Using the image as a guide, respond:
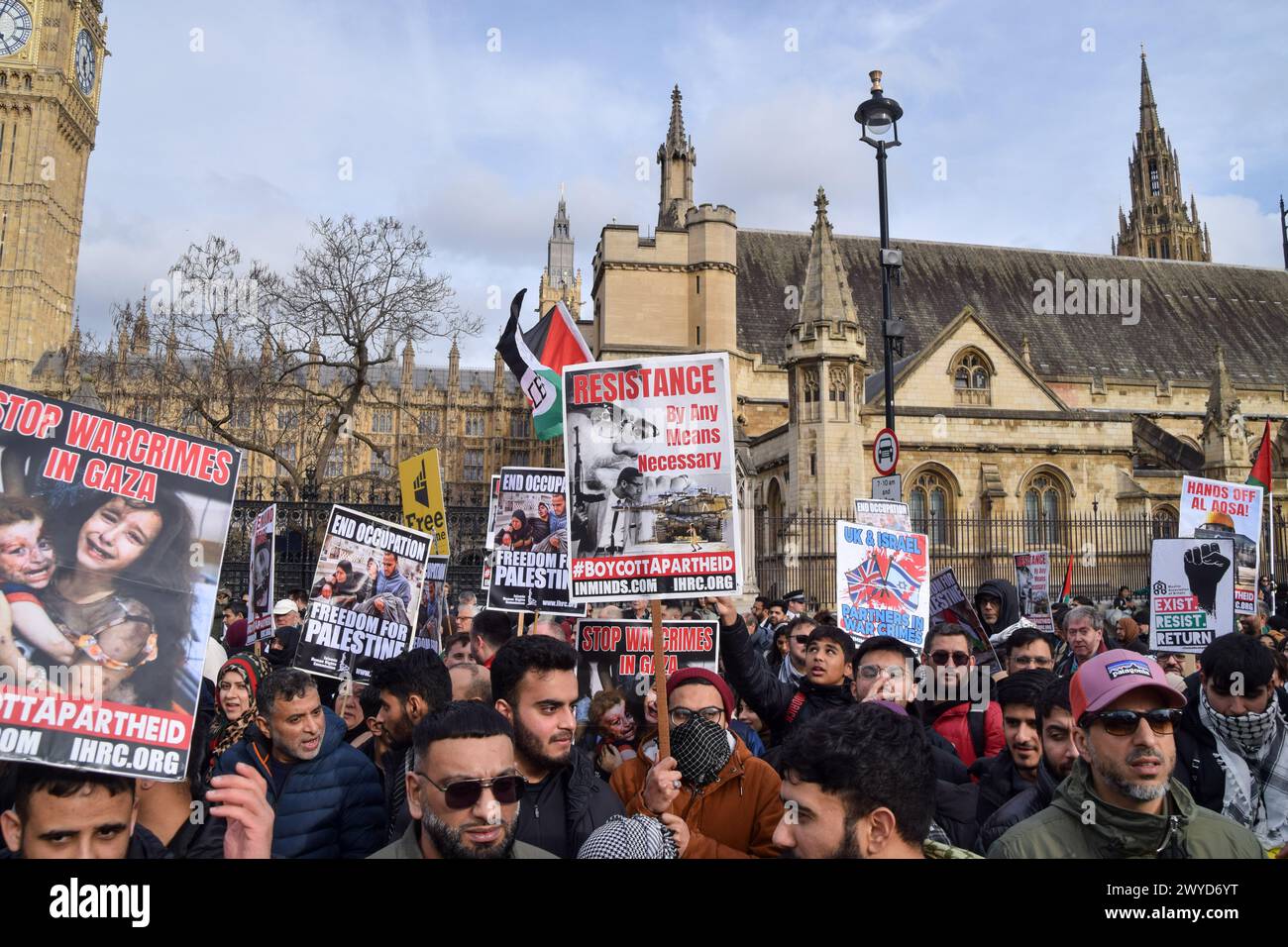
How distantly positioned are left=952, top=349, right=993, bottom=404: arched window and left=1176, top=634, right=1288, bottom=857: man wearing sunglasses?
26.1 meters

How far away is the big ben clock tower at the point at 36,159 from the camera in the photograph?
228 feet

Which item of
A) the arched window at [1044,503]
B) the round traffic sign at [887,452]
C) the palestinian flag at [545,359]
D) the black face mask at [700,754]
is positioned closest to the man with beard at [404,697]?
the black face mask at [700,754]

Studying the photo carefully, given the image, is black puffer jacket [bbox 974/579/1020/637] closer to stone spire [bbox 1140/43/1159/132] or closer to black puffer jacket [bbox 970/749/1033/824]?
black puffer jacket [bbox 970/749/1033/824]

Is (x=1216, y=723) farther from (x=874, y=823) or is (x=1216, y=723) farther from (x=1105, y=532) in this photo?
(x=1105, y=532)

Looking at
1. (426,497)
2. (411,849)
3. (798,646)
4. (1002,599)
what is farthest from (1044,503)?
(411,849)

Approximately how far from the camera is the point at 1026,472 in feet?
91.3

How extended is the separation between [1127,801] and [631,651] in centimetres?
342

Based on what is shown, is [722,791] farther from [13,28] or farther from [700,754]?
[13,28]

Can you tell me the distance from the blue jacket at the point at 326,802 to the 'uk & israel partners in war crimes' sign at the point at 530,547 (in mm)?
3000

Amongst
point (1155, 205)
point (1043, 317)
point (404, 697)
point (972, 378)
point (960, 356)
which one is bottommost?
point (404, 697)

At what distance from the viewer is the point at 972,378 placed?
1161 inches

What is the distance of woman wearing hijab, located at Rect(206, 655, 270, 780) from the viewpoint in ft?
15.4

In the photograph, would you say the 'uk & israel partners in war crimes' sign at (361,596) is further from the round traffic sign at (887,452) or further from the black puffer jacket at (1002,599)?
the round traffic sign at (887,452)

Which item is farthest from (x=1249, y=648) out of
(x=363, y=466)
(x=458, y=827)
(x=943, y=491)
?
(x=363, y=466)
